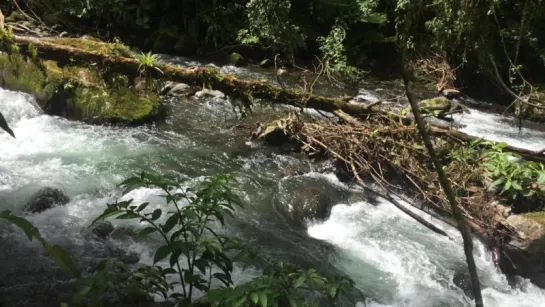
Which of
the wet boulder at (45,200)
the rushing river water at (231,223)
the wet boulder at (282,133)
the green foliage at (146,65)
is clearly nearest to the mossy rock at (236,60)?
the rushing river water at (231,223)

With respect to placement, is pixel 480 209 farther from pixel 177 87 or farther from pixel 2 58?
pixel 2 58

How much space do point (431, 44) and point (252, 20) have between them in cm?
407

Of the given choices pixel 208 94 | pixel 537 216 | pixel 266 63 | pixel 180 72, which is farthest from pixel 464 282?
pixel 266 63

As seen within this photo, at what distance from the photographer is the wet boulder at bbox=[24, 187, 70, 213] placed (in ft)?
17.1

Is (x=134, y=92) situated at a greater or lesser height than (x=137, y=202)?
greater

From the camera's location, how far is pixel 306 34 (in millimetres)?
12055

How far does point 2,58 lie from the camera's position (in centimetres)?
834

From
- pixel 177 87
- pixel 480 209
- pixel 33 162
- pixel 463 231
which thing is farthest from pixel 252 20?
pixel 463 231

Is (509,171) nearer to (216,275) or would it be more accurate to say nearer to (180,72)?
(180,72)

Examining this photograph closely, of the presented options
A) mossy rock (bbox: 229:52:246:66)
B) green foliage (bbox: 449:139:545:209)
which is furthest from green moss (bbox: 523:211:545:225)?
mossy rock (bbox: 229:52:246:66)

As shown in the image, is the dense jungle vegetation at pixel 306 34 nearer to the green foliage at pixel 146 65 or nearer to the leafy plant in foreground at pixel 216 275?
the green foliage at pixel 146 65

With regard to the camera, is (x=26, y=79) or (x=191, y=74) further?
(x=26, y=79)

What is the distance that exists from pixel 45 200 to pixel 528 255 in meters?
5.10

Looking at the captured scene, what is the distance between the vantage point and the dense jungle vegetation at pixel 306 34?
1113cm
